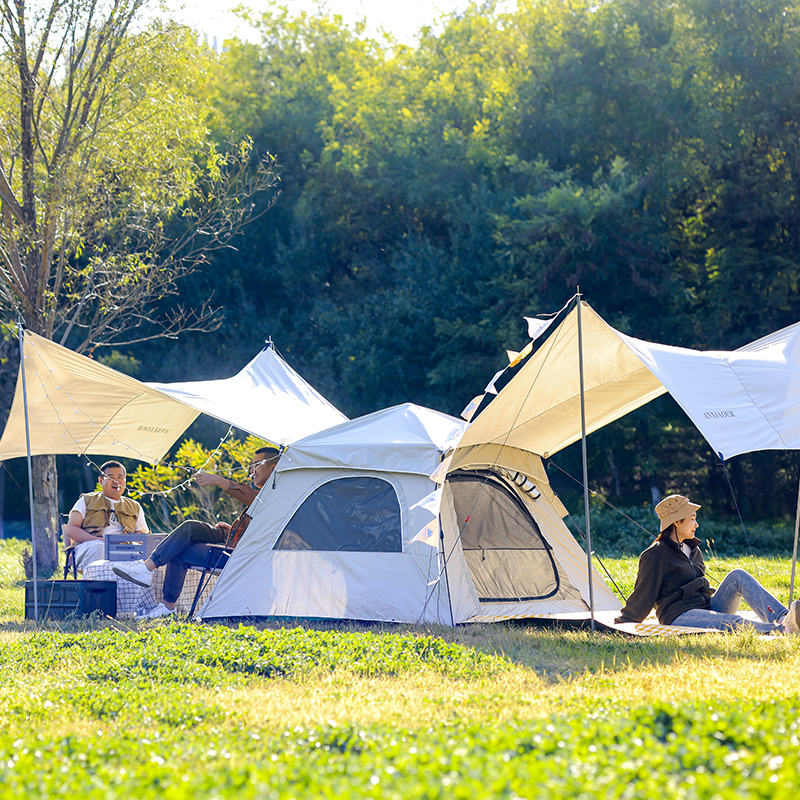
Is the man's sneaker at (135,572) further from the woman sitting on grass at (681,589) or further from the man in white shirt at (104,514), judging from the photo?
the woman sitting on grass at (681,589)

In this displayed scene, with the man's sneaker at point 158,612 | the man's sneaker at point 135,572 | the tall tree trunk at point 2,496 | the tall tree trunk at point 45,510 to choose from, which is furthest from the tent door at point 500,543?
the tall tree trunk at point 2,496

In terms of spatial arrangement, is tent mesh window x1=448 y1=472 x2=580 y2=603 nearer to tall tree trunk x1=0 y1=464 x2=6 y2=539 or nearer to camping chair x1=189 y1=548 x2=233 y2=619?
camping chair x1=189 y1=548 x2=233 y2=619

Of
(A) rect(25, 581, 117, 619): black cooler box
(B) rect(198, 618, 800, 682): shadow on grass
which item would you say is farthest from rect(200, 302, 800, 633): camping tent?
(A) rect(25, 581, 117, 619): black cooler box

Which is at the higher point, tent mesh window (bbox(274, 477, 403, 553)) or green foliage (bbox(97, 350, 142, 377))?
green foliage (bbox(97, 350, 142, 377))

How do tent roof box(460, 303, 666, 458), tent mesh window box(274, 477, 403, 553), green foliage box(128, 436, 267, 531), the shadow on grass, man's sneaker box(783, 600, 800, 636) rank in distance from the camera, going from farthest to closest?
green foliage box(128, 436, 267, 531) → tent mesh window box(274, 477, 403, 553) → tent roof box(460, 303, 666, 458) → man's sneaker box(783, 600, 800, 636) → the shadow on grass

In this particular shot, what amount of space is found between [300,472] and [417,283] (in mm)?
9231

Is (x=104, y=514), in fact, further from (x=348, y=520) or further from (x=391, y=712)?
(x=391, y=712)

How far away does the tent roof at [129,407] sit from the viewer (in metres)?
6.65

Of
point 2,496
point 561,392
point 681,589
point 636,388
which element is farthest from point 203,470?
point 2,496

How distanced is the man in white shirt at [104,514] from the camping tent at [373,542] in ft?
5.01

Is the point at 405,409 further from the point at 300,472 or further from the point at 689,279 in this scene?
the point at 689,279

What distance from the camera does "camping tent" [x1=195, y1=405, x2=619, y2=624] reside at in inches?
241

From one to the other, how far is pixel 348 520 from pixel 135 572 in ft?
5.57

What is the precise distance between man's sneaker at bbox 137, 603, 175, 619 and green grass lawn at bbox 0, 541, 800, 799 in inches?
18.6
